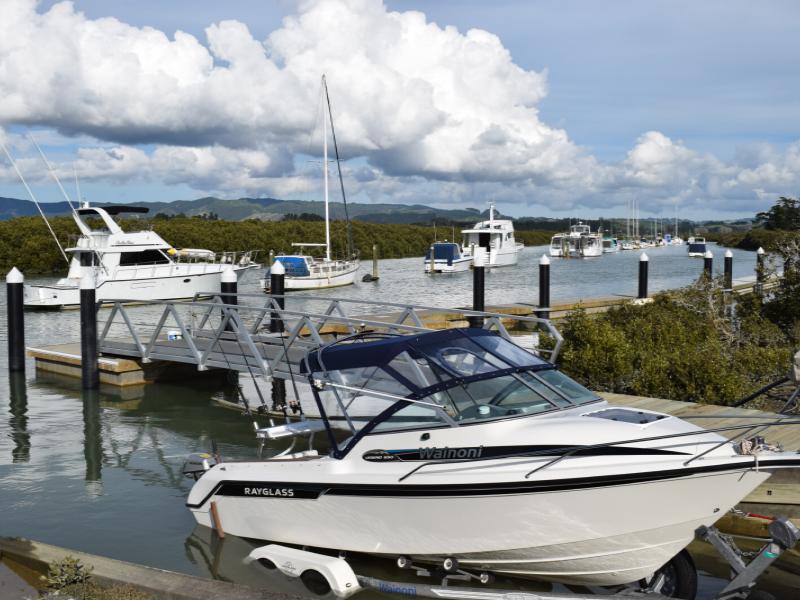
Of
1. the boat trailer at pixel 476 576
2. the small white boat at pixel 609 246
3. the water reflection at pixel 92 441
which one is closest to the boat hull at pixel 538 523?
the boat trailer at pixel 476 576

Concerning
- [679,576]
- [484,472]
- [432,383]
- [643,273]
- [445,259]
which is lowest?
[679,576]

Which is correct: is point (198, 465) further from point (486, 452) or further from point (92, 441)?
point (92, 441)

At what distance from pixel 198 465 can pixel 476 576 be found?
3.19 metres

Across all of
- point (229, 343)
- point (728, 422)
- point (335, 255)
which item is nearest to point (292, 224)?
point (335, 255)

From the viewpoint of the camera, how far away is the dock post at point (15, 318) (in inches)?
675

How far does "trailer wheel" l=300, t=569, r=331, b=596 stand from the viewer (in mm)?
7031

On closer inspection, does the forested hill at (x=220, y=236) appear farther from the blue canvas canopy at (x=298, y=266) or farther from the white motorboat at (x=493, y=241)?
the white motorboat at (x=493, y=241)

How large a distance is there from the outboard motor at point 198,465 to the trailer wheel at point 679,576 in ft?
14.2

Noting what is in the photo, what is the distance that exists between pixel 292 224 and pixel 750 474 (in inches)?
3362

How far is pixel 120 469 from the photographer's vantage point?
443 inches

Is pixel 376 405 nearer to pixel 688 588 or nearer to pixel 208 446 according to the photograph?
pixel 688 588

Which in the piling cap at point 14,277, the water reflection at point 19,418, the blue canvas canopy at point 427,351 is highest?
the piling cap at point 14,277

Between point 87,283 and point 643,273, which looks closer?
point 87,283

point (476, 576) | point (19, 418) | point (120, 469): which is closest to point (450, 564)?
point (476, 576)
